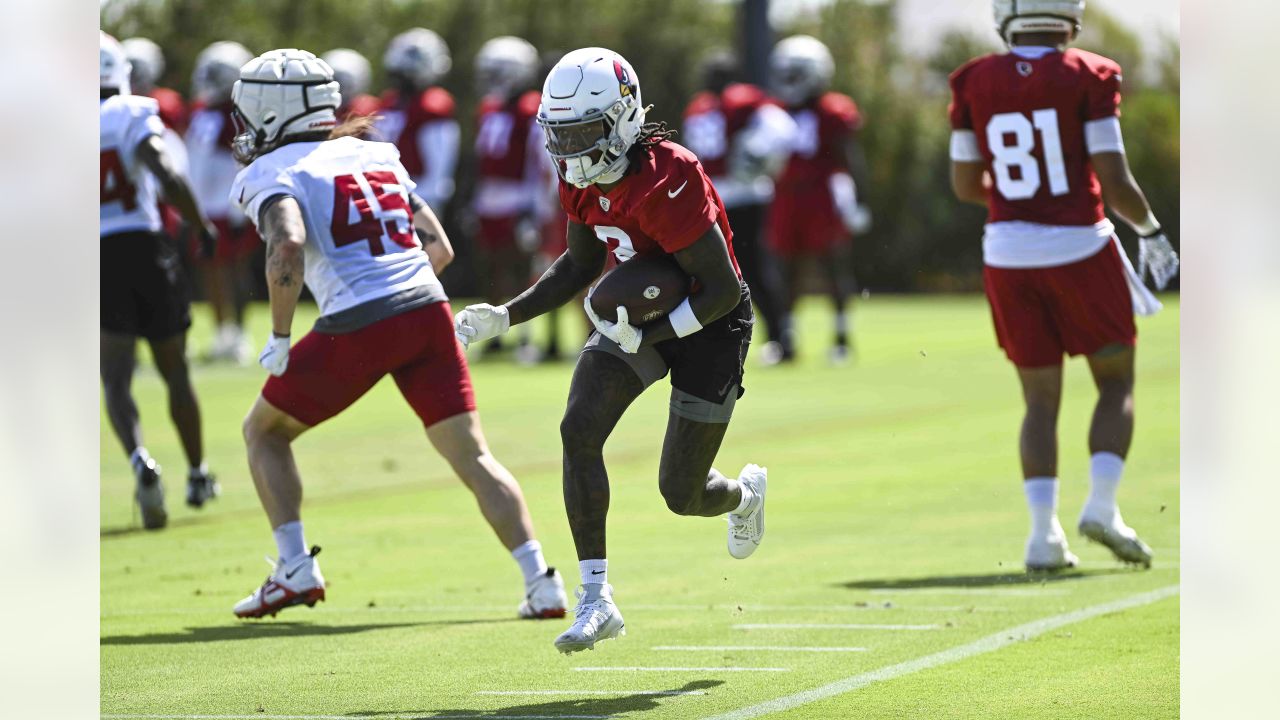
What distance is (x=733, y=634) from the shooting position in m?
6.84

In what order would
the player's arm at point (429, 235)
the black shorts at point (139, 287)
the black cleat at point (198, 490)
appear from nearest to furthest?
the player's arm at point (429, 235) → the black shorts at point (139, 287) → the black cleat at point (198, 490)

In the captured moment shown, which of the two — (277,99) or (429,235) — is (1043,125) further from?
(277,99)

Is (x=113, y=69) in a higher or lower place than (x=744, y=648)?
higher

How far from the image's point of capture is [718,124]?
17.6 m

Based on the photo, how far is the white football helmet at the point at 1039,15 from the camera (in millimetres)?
7988

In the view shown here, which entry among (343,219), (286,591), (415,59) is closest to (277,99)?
(343,219)

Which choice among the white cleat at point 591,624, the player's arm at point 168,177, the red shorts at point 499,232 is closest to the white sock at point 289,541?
the white cleat at point 591,624

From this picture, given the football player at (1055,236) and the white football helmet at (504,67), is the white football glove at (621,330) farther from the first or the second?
the white football helmet at (504,67)

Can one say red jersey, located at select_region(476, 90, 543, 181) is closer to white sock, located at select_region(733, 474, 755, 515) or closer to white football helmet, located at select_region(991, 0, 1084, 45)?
white football helmet, located at select_region(991, 0, 1084, 45)

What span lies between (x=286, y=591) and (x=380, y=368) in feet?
2.73

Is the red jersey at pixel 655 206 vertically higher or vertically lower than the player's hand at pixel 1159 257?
higher

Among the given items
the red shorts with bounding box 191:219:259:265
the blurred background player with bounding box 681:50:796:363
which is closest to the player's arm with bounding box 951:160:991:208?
the blurred background player with bounding box 681:50:796:363
